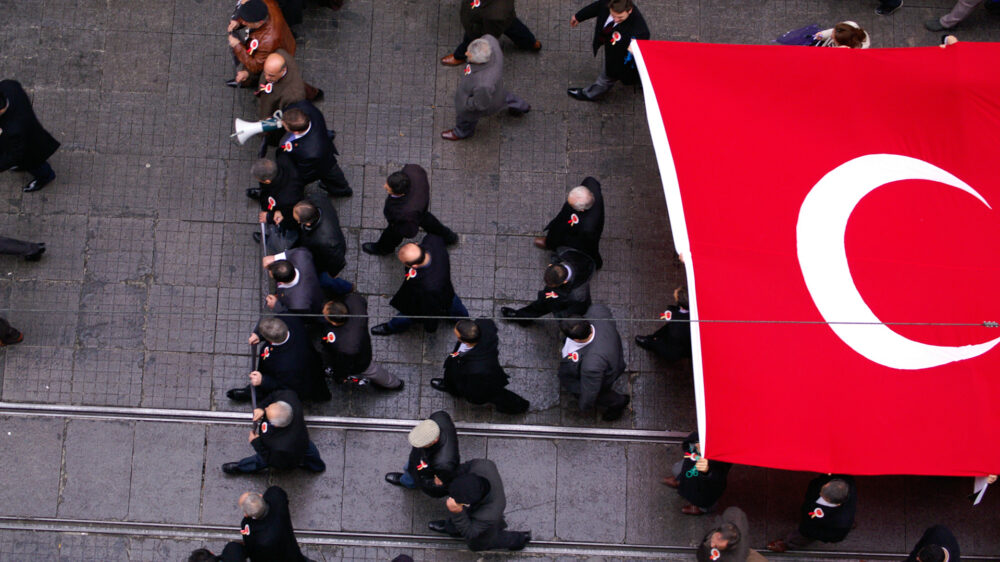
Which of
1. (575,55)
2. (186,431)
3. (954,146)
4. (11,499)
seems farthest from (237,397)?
(954,146)

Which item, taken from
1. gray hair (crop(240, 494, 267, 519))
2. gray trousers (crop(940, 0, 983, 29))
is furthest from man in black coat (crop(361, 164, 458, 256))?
gray trousers (crop(940, 0, 983, 29))

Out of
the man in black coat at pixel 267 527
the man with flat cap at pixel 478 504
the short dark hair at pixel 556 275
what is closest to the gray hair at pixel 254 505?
the man in black coat at pixel 267 527

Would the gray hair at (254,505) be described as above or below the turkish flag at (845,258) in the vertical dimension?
below

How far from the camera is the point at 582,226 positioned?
813 centimetres

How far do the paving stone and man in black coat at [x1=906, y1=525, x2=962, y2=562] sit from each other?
733 centimetres

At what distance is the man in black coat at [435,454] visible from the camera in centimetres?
732

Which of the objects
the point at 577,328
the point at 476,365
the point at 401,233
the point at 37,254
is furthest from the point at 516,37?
the point at 37,254

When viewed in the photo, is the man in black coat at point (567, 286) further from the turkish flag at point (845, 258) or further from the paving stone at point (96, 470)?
the paving stone at point (96, 470)

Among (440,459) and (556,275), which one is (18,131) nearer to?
(440,459)

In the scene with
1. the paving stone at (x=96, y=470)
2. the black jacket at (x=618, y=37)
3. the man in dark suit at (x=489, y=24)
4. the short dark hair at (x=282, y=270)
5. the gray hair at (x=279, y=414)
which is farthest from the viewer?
the man in dark suit at (x=489, y=24)

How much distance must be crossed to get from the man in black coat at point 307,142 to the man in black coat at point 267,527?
3038 mm

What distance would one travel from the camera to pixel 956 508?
337 inches

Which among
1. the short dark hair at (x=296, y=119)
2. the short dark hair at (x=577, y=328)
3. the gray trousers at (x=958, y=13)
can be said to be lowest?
the short dark hair at (x=577, y=328)

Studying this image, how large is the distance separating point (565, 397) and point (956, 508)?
161 inches
